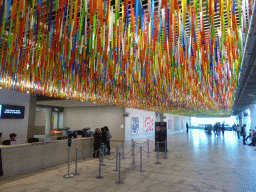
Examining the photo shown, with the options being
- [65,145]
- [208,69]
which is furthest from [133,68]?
[65,145]

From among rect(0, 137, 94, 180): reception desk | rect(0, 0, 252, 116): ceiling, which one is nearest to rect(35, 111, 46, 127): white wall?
rect(0, 0, 252, 116): ceiling

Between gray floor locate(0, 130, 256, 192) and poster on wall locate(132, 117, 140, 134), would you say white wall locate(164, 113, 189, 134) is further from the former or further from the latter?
gray floor locate(0, 130, 256, 192)

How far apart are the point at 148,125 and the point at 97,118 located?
25.3 ft

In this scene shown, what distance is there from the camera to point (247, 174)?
6.55 m

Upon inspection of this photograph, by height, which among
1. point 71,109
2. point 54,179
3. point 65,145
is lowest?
point 54,179

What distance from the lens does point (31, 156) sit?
7129mm

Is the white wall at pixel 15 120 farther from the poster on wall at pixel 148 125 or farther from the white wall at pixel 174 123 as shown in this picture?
the white wall at pixel 174 123

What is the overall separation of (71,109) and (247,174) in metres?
19.9

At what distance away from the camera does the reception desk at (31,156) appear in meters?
6.32

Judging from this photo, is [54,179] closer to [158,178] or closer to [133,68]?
[158,178]

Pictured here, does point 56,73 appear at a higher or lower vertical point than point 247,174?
higher

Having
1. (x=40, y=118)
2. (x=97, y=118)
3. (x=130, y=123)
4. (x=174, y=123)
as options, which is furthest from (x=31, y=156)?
(x=174, y=123)

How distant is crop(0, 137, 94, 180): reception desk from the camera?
20.7 feet

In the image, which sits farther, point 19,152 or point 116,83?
point 116,83
